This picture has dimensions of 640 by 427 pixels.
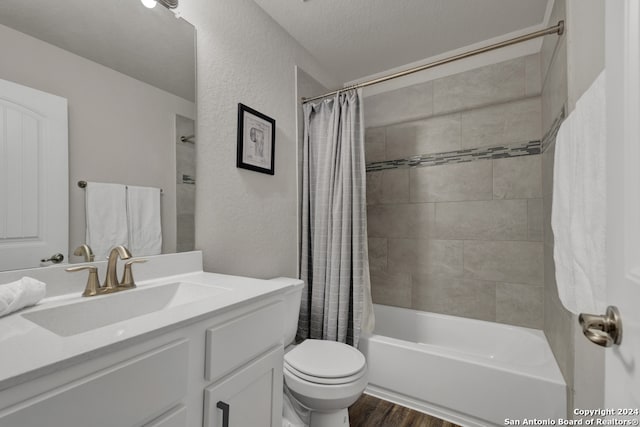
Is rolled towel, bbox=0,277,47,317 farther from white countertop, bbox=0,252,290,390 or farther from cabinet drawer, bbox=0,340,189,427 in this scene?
cabinet drawer, bbox=0,340,189,427

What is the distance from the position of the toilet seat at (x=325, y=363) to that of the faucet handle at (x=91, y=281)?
0.90 m

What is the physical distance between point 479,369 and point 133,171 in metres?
1.90

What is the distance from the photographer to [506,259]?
2062 mm

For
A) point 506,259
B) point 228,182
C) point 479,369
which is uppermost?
point 228,182

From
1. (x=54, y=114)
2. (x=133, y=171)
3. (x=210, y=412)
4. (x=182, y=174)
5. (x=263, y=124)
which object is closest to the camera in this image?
(x=210, y=412)

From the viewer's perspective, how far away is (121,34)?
1.13 metres

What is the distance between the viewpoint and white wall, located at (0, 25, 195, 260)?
89 cm

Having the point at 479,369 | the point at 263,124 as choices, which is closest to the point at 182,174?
the point at 263,124

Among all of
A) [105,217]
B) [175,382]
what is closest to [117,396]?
[175,382]

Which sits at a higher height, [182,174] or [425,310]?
[182,174]

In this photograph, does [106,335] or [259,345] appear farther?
[259,345]

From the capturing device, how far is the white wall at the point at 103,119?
89cm

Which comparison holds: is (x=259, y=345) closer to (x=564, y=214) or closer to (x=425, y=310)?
(x=564, y=214)

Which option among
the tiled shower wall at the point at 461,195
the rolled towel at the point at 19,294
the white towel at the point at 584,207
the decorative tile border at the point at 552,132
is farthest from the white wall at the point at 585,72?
the rolled towel at the point at 19,294
